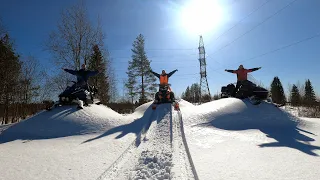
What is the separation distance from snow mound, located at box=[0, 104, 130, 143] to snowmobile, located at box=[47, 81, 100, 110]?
1.78 ft

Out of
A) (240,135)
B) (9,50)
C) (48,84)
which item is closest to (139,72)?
(48,84)

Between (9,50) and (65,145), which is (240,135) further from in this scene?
(9,50)

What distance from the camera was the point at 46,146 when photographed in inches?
225

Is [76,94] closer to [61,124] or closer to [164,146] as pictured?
[61,124]

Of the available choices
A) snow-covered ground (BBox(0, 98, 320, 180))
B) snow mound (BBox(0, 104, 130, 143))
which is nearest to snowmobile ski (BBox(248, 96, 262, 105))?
snow-covered ground (BBox(0, 98, 320, 180))

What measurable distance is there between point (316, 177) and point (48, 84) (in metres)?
20.5

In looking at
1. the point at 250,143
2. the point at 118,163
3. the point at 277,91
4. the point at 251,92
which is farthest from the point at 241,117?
the point at 277,91

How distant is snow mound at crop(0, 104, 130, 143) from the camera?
7102 mm

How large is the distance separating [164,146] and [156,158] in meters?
1.17

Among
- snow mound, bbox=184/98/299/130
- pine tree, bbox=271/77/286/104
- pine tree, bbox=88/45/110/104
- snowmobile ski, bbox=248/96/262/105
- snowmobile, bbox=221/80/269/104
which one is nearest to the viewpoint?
snow mound, bbox=184/98/299/130

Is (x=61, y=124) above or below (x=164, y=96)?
below

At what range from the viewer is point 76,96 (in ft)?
→ 33.0

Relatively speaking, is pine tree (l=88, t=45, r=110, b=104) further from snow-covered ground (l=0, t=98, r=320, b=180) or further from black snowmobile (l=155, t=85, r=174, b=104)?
snow-covered ground (l=0, t=98, r=320, b=180)

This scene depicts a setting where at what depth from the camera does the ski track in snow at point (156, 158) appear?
351 cm
